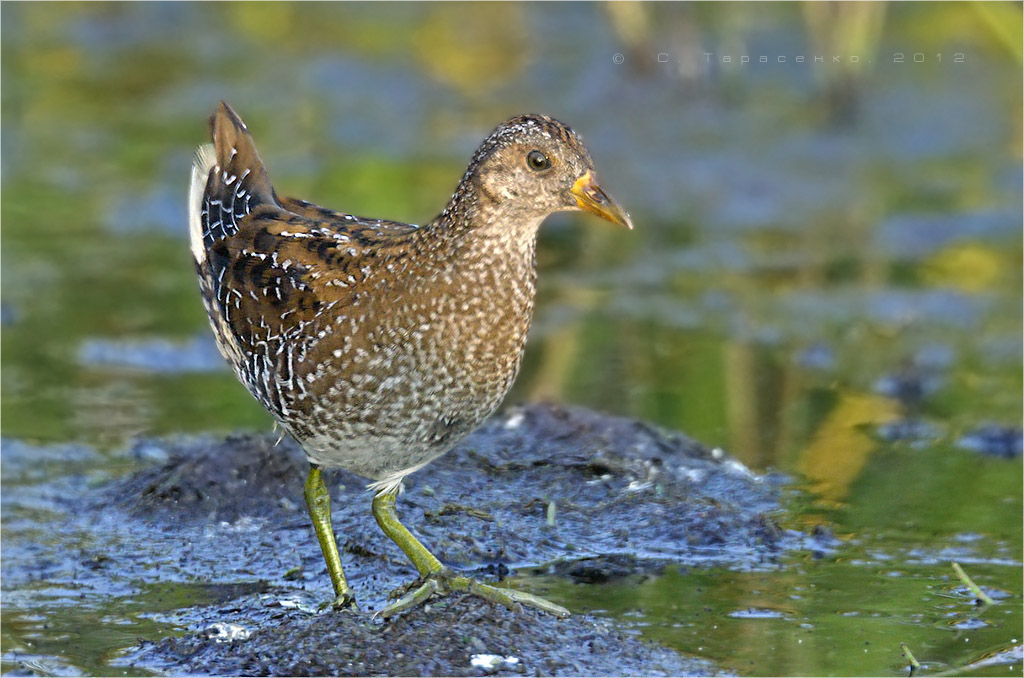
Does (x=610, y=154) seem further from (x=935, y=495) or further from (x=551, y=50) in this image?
(x=935, y=495)

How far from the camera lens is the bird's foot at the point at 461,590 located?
5.31 m

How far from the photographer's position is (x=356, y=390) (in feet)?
17.3

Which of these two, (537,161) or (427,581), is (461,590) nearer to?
(427,581)

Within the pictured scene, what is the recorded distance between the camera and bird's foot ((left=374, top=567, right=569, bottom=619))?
209 inches

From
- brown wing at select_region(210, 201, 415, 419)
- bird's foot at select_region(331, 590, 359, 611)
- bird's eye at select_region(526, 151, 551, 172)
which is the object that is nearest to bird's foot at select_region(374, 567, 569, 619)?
bird's foot at select_region(331, 590, 359, 611)

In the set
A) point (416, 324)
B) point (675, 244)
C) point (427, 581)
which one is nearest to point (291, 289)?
point (416, 324)

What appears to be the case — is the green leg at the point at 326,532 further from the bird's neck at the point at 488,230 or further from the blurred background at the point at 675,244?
the bird's neck at the point at 488,230

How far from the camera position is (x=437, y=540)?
20.0 ft

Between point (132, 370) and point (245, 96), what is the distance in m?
5.61

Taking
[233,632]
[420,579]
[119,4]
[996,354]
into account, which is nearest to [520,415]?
[420,579]

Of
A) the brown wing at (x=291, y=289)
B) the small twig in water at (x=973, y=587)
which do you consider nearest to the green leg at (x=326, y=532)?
the brown wing at (x=291, y=289)

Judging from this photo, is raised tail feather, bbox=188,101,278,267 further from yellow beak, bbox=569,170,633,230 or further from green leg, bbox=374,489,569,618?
yellow beak, bbox=569,170,633,230

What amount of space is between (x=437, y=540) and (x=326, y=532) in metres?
0.60

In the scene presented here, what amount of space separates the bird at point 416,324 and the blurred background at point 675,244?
2.60 ft
